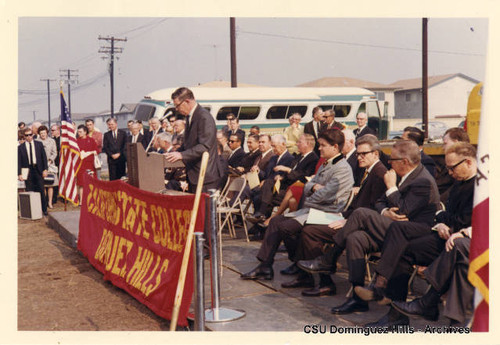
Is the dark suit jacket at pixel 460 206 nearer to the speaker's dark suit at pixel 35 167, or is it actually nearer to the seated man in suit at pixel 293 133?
the seated man in suit at pixel 293 133

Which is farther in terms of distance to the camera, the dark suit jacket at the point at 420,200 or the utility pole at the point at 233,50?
the utility pole at the point at 233,50

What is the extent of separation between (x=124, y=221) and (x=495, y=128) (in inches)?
178

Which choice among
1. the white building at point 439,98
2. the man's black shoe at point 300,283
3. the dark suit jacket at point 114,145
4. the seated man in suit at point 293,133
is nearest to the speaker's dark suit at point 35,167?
the dark suit jacket at point 114,145

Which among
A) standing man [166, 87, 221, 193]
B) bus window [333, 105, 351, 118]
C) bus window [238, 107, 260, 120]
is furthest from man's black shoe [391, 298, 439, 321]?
bus window [333, 105, 351, 118]

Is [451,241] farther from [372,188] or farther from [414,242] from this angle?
[372,188]

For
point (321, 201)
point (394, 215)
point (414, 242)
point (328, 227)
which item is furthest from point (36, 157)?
point (414, 242)

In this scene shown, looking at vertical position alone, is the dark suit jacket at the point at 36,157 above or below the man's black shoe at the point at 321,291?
above

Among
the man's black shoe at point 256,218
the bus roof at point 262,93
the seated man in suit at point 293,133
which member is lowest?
the man's black shoe at point 256,218

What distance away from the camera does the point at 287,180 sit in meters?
8.47

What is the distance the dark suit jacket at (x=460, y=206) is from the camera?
172 inches

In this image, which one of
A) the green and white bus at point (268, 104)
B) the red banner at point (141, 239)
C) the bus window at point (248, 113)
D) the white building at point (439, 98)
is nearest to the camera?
the red banner at point (141, 239)

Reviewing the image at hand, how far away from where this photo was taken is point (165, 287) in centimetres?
525

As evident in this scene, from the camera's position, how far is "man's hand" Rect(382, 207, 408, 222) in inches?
197

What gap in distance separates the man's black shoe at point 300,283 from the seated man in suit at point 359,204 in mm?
25
